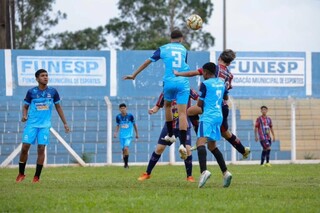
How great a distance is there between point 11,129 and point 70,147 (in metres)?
2.45

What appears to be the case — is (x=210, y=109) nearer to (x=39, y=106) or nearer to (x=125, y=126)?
(x=39, y=106)

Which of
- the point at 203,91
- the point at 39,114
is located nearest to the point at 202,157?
the point at 203,91

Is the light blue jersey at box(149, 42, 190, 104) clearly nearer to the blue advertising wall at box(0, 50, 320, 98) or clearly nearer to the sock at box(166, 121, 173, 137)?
the sock at box(166, 121, 173, 137)

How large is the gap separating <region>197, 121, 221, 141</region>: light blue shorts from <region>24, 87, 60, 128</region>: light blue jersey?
12.2 ft

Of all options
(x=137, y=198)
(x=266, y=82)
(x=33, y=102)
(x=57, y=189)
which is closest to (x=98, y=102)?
(x=266, y=82)

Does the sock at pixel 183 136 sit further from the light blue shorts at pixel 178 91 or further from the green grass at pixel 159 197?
the green grass at pixel 159 197

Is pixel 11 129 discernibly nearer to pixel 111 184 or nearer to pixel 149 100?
pixel 149 100

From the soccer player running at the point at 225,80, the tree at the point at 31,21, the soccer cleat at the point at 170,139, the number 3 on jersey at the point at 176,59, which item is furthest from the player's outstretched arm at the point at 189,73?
the tree at the point at 31,21

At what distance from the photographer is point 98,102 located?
101 ft

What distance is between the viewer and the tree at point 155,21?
68312mm

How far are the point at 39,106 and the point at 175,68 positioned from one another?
2753 mm

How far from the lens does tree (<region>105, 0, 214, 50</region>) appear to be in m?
68.3

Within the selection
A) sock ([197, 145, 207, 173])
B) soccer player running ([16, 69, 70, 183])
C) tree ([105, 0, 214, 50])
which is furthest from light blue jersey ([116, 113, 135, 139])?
tree ([105, 0, 214, 50])

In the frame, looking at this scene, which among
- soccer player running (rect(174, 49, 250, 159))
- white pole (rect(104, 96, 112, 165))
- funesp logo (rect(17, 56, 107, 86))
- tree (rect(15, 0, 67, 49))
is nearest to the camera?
soccer player running (rect(174, 49, 250, 159))
